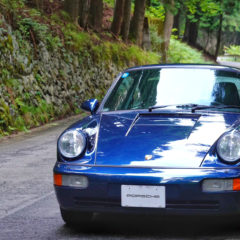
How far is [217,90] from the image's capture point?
6.32 meters

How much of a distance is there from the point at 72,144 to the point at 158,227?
1044 mm

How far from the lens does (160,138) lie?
17.6ft

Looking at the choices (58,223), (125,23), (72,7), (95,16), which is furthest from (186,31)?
(58,223)

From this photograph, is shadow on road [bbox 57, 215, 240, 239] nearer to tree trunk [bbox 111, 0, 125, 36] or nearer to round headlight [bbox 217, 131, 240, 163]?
round headlight [bbox 217, 131, 240, 163]

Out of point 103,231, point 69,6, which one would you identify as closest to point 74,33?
point 69,6

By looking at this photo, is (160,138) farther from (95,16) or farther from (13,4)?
(95,16)

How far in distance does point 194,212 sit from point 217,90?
175 cm

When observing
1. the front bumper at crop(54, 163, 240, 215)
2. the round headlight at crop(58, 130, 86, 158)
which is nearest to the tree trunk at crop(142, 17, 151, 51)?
the round headlight at crop(58, 130, 86, 158)

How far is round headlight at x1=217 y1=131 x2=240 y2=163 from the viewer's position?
5062 millimetres

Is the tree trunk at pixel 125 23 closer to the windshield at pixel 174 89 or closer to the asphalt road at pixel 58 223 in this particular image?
the asphalt road at pixel 58 223

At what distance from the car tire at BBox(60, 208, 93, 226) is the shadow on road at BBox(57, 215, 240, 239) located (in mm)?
47

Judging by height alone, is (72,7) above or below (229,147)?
below

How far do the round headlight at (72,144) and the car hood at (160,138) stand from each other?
0.51ft

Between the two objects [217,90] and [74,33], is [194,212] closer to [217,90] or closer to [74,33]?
[217,90]
